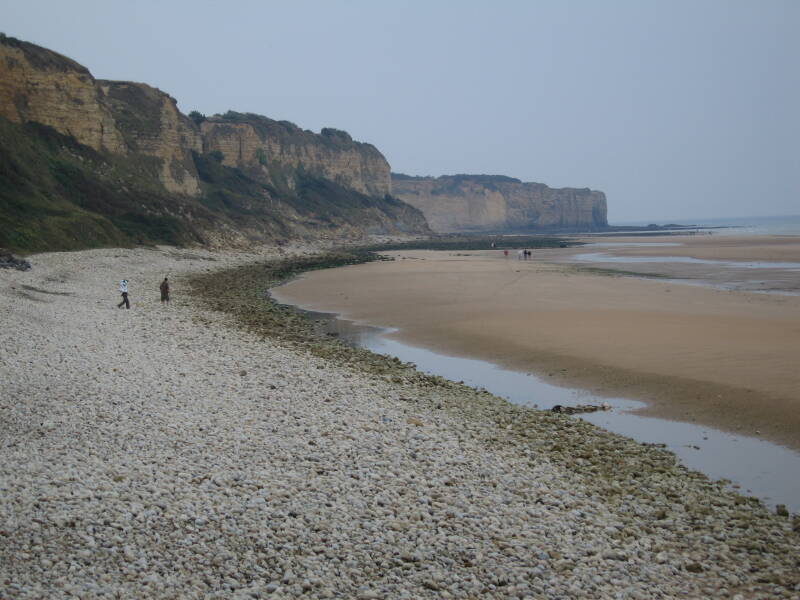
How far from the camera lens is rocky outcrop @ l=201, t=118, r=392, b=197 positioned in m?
97.4

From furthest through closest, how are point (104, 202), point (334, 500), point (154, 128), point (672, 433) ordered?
point (154, 128) < point (104, 202) < point (672, 433) < point (334, 500)

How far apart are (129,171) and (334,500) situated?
187ft

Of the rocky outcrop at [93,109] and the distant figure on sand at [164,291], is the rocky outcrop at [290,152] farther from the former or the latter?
the distant figure on sand at [164,291]

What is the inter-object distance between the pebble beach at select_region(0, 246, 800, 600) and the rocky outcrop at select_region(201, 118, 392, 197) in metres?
90.3

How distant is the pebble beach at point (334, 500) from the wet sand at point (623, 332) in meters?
3.06

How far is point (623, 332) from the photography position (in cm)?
1962

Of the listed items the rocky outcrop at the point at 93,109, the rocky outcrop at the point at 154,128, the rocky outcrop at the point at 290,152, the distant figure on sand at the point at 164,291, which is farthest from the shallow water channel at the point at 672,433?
the rocky outcrop at the point at 290,152

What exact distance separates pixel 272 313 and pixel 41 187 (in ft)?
91.1

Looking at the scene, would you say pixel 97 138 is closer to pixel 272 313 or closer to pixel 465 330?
pixel 272 313

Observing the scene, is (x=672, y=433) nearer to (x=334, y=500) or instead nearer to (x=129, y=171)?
(x=334, y=500)

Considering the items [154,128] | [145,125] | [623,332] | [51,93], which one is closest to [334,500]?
[623,332]

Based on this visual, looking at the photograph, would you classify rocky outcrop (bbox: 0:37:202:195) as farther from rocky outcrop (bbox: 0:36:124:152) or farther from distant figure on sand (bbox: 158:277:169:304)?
distant figure on sand (bbox: 158:277:169:304)

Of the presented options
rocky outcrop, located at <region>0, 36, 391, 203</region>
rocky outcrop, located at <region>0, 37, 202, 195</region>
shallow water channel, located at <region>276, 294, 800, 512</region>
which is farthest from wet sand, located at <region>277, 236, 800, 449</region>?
rocky outcrop, located at <region>0, 36, 391, 203</region>

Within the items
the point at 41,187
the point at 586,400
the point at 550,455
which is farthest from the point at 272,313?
the point at 41,187
